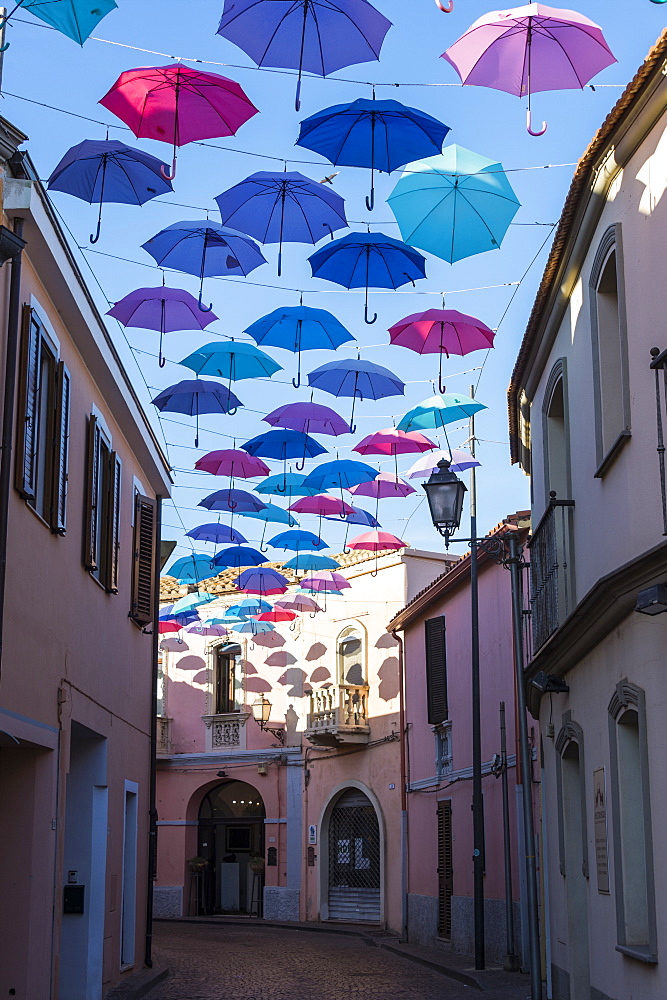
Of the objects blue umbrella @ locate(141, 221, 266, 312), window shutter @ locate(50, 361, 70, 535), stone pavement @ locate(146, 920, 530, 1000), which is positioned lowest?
stone pavement @ locate(146, 920, 530, 1000)

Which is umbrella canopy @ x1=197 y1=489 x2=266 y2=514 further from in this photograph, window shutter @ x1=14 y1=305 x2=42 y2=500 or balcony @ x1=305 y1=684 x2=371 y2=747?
balcony @ x1=305 y1=684 x2=371 y2=747

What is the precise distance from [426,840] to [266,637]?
34.7 ft

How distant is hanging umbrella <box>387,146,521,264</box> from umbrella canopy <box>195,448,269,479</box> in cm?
652

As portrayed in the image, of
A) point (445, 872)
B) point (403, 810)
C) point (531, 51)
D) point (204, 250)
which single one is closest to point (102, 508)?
point (204, 250)

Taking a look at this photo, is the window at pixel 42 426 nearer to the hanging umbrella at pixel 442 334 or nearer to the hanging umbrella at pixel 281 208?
the hanging umbrella at pixel 281 208

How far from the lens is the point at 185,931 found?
1126 inches

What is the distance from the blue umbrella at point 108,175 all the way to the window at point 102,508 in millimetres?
3187

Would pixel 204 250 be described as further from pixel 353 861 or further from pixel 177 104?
pixel 353 861

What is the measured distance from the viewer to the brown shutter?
17266mm

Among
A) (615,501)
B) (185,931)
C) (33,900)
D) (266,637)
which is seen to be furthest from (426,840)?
(615,501)

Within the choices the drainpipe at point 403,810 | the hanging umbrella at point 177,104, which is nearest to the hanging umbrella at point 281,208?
the hanging umbrella at point 177,104

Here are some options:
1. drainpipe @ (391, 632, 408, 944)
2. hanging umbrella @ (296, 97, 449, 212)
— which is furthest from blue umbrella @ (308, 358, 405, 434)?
drainpipe @ (391, 632, 408, 944)

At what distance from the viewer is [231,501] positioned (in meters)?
19.5

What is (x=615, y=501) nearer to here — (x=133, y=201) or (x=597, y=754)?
(x=597, y=754)
